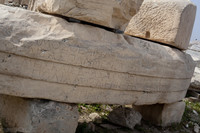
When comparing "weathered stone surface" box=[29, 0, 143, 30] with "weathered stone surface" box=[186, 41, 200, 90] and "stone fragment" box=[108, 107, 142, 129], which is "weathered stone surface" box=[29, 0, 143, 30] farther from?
"weathered stone surface" box=[186, 41, 200, 90]

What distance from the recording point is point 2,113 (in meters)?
2.69

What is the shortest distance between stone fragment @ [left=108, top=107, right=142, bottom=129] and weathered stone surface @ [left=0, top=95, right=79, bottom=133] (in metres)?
1.13

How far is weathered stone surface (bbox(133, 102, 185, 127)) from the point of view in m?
3.74

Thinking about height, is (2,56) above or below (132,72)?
above

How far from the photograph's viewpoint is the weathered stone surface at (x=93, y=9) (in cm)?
233

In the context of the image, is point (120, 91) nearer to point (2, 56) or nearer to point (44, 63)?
point (44, 63)

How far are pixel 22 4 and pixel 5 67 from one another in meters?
4.14

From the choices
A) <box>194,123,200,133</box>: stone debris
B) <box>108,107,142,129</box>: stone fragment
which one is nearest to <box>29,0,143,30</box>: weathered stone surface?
<box>108,107,142,129</box>: stone fragment

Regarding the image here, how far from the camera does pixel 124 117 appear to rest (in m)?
3.45

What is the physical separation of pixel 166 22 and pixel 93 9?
1.50 meters

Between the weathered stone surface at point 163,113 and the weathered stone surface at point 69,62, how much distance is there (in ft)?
2.93

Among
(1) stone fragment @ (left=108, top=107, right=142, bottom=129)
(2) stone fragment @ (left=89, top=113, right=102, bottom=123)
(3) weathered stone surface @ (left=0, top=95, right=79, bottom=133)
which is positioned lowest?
(2) stone fragment @ (left=89, top=113, right=102, bottom=123)

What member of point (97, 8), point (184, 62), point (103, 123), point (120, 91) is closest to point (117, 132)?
point (103, 123)

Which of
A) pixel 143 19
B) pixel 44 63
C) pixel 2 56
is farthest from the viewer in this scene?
pixel 143 19
